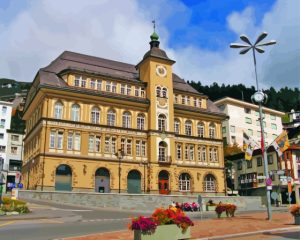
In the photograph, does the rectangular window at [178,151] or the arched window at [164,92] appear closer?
the arched window at [164,92]

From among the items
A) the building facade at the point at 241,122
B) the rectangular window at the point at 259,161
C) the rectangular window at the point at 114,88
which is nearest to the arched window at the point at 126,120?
the rectangular window at the point at 114,88

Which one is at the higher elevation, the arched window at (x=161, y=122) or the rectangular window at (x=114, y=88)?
the rectangular window at (x=114, y=88)

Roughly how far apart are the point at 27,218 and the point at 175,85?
4265 cm

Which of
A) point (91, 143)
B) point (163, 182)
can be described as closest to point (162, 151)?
point (163, 182)

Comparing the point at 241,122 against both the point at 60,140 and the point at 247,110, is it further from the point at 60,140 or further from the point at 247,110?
the point at 60,140

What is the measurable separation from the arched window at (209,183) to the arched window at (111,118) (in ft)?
57.3

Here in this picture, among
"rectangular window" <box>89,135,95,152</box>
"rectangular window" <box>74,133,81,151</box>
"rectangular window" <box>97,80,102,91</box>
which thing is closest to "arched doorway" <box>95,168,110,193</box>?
"rectangular window" <box>89,135,95,152</box>

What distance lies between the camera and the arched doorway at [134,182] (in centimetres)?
5228

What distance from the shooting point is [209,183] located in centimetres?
5950

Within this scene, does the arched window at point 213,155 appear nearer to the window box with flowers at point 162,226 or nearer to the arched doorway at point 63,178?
the arched doorway at point 63,178

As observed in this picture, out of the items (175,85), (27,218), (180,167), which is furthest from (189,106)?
(27,218)

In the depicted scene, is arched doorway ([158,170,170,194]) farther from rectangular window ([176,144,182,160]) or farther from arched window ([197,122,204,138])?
arched window ([197,122,204,138])

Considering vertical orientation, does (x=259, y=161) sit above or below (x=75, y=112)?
below

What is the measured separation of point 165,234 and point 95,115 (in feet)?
128
